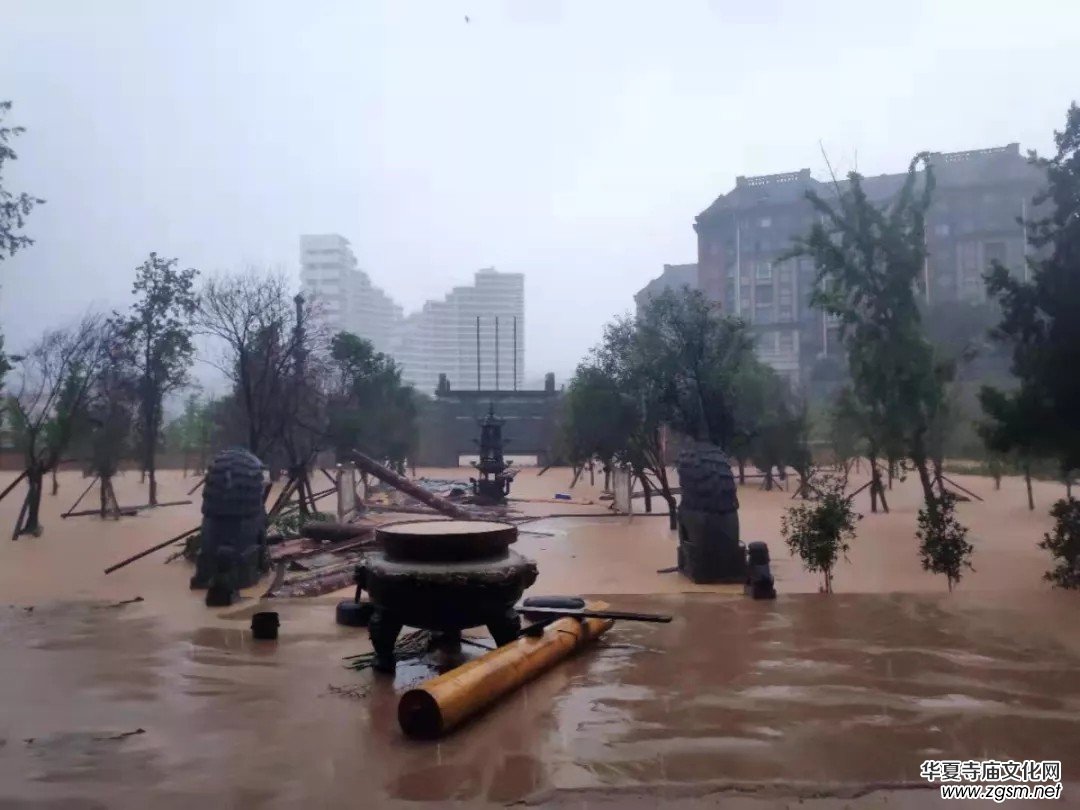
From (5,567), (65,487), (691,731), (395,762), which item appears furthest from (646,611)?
(65,487)

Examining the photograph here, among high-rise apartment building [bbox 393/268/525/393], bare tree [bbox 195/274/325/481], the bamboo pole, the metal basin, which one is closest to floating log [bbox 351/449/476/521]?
bare tree [bbox 195/274/325/481]

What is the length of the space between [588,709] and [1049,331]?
871cm

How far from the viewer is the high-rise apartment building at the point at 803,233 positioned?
1245 inches

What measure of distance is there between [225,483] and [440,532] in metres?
5.50

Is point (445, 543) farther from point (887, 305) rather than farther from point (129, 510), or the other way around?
point (129, 510)

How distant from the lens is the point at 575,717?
16.1 ft

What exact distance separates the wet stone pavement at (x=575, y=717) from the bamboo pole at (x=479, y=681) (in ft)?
0.34

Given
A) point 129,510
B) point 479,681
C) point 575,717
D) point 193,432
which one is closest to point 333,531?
point 479,681

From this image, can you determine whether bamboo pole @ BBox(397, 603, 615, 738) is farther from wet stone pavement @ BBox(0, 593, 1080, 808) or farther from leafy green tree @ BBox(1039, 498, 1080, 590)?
leafy green tree @ BBox(1039, 498, 1080, 590)

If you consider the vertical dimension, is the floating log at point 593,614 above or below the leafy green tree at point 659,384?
below

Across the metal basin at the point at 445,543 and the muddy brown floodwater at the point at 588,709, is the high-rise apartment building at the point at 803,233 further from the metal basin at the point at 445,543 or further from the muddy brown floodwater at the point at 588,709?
the metal basin at the point at 445,543

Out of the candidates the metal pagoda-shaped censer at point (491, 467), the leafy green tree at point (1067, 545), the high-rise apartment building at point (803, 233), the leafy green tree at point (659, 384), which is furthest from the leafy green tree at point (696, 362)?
the leafy green tree at point (1067, 545)

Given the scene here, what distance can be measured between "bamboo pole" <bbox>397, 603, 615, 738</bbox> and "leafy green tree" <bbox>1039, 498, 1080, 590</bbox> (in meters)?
6.48

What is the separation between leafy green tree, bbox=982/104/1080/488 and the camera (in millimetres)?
10164
